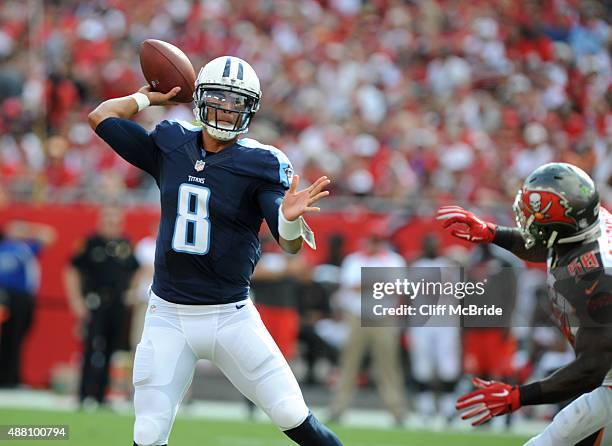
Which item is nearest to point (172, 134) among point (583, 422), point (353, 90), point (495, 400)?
point (495, 400)

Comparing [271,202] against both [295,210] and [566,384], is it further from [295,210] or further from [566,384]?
[566,384]

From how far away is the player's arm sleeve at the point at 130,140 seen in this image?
500 centimetres

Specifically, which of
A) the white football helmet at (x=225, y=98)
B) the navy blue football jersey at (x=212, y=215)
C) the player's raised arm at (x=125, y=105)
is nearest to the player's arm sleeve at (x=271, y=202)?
the navy blue football jersey at (x=212, y=215)

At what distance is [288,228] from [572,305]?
1.19 m

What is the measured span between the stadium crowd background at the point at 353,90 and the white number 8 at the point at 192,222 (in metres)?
5.77

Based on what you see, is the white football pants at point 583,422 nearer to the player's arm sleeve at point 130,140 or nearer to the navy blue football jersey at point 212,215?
the navy blue football jersey at point 212,215

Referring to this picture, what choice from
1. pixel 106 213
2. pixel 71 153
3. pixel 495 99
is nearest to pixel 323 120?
pixel 495 99

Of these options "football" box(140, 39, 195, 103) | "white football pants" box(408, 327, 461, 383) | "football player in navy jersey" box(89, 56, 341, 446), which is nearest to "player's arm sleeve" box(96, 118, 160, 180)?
"football player in navy jersey" box(89, 56, 341, 446)

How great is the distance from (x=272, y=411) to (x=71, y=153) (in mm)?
8625

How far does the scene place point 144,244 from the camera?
10555 mm

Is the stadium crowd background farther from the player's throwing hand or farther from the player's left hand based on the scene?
the player's left hand

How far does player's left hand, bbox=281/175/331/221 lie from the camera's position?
4480 millimetres

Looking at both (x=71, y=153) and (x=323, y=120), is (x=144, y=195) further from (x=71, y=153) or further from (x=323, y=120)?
(x=323, y=120)

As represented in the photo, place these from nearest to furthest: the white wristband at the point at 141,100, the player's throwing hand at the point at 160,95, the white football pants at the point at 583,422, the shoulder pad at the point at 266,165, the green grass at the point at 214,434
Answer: the white football pants at the point at 583,422
the shoulder pad at the point at 266,165
the white wristband at the point at 141,100
the player's throwing hand at the point at 160,95
the green grass at the point at 214,434
